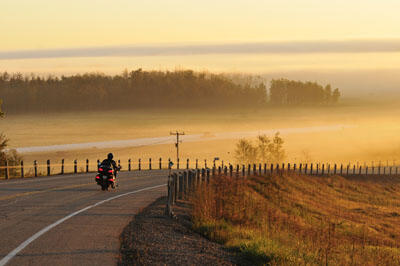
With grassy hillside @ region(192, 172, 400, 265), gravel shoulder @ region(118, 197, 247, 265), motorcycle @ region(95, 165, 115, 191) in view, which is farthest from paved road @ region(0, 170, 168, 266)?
grassy hillside @ region(192, 172, 400, 265)

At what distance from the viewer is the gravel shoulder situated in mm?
11469

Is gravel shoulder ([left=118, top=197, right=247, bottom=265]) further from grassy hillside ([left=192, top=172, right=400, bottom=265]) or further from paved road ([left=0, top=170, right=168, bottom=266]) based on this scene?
grassy hillside ([left=192, top=172, right=400, bottom=265])

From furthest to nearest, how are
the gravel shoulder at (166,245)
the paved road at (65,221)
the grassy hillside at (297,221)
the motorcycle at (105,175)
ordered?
the motorcycle at (105,175) < the grassy hillside at (297,221) < the paved road at (65,221) < the gravel shoulder at (166,245)

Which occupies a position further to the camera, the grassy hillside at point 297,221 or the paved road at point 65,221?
the grassy hillside at point 297,221

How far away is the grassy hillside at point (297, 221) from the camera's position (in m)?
14.5

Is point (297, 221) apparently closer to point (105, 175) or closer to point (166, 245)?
A: point (105, 175)

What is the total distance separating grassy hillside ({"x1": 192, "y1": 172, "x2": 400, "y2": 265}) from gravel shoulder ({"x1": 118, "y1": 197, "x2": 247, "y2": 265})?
23.5 inches

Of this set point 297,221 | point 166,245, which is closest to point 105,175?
point 297,221

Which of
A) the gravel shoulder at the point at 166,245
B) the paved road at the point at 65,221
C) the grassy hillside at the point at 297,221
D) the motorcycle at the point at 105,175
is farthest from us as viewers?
the motorcycle at the point at 105,175

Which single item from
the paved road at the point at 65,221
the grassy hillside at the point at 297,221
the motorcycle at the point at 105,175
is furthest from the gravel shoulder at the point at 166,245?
the motorcycle at the point at 105,175

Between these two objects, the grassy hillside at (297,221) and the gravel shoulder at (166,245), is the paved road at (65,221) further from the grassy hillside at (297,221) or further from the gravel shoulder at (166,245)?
the grassy hillside at (297,221)

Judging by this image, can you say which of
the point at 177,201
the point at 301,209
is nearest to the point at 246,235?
the point at 177,201

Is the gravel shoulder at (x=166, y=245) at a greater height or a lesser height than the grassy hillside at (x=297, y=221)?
greater

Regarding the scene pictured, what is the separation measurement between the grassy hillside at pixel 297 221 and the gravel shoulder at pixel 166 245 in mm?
597
